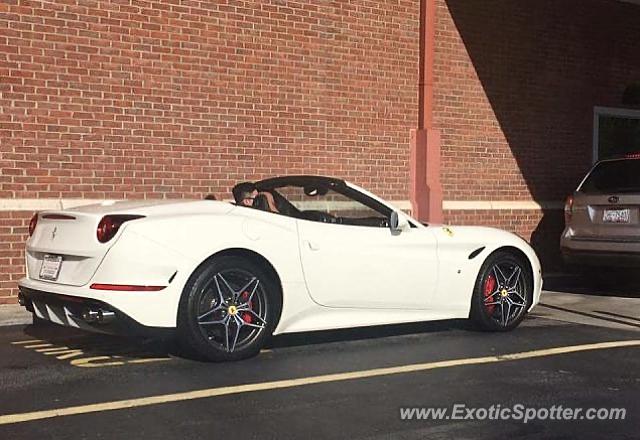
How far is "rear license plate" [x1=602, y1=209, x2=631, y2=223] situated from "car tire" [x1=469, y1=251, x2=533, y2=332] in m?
Answer: 2.53

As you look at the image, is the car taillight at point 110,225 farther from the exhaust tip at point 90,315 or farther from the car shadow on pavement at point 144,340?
the car shadow on pavement at point 144,340

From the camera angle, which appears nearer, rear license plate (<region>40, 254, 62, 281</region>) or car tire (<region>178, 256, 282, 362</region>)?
car tire (<region>178, 256, 282, 362</region>)

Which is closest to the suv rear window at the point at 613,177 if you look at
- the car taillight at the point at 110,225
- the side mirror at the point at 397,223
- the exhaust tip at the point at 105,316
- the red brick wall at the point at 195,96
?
the red brick wall at the point at 195,96

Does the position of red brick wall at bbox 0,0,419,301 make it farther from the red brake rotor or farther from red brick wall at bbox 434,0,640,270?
the red brake rotor

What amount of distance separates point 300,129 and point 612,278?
5.33 meters

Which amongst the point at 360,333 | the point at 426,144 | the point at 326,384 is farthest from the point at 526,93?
the point at 326,384

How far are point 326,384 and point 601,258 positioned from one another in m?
5.36

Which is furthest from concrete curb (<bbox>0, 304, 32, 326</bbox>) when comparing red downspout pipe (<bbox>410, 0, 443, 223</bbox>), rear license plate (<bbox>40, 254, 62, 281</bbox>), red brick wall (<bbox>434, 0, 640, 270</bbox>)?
red brick wall (<bbox>434, 0, 640, 270</bbox>)

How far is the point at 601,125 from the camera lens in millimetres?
13312

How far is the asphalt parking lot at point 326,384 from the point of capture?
13.9ft

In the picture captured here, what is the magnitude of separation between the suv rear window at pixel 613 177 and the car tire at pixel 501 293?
2897mm

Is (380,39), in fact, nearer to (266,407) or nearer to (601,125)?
(601,125)

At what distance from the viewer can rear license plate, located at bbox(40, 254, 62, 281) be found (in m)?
5.61

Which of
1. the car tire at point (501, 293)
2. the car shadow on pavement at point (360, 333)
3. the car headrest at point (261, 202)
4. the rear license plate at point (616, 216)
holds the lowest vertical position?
the car shadow on pavement at point (360, 333)
